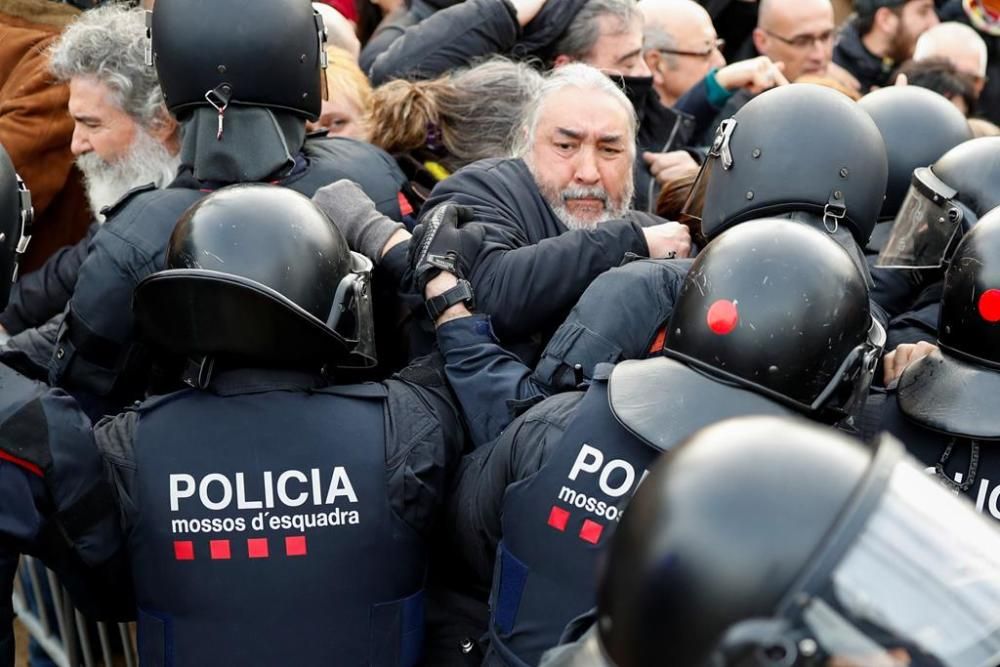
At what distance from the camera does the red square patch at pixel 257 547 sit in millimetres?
2838

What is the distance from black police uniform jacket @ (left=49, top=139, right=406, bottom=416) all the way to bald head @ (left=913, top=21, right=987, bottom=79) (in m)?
3.94

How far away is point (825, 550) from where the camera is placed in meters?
1.51

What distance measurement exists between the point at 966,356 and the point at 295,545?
62.5 inches

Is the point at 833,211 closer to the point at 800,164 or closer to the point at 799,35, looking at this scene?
the point at 800,164

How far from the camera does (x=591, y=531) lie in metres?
2.59

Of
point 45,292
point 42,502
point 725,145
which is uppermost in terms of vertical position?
point 725,145

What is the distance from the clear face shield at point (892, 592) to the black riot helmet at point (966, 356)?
4.10ft

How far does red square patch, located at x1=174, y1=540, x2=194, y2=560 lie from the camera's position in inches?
111

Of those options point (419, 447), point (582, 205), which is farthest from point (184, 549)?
point (582, 205)

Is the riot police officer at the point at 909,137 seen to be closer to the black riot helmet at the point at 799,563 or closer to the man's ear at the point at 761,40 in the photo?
the man's ear at the point at 761,40

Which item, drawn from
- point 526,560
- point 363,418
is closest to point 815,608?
point 526,560

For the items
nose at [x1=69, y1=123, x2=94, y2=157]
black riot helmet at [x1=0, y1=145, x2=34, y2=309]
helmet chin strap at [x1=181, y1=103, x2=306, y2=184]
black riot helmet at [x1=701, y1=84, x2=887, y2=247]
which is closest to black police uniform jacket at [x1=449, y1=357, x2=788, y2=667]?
black riot helmet at [x1=701, y1=84, x2=887, y2=247]

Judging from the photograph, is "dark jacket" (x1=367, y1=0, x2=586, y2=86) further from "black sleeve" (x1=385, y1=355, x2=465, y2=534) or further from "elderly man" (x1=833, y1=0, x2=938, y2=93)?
"elderly man" (x1=833, y1=0, x2=938, y2=93)

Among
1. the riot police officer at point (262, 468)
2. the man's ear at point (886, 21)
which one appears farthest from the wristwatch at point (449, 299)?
the man's ear at point (886, 21)
